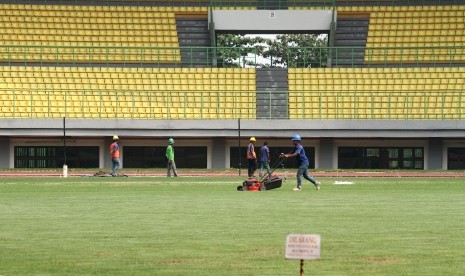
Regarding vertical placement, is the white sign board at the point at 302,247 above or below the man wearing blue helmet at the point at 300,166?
above

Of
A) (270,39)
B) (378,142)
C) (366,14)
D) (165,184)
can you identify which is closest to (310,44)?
(270,39)

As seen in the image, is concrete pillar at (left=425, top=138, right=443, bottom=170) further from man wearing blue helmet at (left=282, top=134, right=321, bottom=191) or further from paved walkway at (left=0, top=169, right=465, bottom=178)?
man wearing blue helmet at (left=282, top=134, right=321, bottom=191)

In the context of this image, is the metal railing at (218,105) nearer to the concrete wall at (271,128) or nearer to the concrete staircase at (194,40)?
the concrete wall at (271,128)

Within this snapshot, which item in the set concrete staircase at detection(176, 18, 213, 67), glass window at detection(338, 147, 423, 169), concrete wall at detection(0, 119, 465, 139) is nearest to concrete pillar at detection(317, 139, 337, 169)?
glass window at detection(338, 147, 423, 169)

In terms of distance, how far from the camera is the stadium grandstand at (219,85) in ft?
174

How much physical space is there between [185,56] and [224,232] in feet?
145

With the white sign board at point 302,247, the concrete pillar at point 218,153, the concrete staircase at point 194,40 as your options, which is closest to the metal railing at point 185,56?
the concrete staircase at point 194,40

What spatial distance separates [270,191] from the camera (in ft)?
105

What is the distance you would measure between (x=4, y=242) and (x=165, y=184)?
2095cm

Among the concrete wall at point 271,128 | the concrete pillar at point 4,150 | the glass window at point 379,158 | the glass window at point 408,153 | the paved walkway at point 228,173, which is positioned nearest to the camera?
the paved walkway at point 228,173

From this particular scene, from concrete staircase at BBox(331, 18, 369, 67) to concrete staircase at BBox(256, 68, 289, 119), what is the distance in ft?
12.9

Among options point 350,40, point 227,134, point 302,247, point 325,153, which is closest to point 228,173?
point 227,134

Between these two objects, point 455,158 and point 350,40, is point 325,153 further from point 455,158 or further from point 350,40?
point 350,40

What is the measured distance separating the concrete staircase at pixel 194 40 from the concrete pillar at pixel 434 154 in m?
14.5
